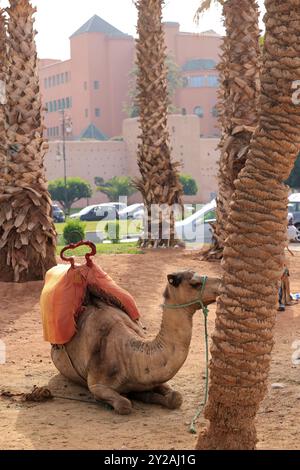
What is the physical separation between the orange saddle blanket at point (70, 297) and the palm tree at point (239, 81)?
7.41 metres

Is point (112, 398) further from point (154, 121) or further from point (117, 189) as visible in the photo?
point (117, 189)

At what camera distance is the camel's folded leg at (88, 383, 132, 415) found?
6.67 metres

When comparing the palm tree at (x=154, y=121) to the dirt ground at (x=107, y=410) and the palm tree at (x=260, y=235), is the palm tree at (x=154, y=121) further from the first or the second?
A: the palm tree at (x=260, y=235)

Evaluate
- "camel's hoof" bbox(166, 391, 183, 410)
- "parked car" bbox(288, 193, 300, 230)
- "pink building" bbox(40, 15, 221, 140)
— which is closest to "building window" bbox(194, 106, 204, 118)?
"pink building" bbox(40, 15, 221, 140)

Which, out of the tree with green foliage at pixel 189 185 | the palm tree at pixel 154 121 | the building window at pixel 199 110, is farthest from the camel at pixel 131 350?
the building window at pixel 199 110

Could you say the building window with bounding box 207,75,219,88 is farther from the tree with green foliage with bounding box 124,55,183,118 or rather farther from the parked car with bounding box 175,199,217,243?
the parked car with bounding box 175,199,217,243

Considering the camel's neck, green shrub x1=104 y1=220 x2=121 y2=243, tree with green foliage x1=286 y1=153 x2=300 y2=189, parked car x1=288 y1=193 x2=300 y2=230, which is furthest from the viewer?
tree with green foliage x1=286 y1=153 x2=300 y2=189

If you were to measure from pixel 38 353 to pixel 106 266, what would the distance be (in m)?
5.74

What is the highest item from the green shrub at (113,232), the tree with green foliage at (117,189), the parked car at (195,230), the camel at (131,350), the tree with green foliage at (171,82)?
the tree with green foliage at (171,82)

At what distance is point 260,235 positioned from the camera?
520cm

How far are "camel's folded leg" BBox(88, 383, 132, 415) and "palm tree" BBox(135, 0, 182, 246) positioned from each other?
38.8 feet

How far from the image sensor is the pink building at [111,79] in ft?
296

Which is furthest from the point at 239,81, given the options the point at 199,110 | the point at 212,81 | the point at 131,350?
the point at 212,81

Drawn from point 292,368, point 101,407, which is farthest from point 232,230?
point 292,368
